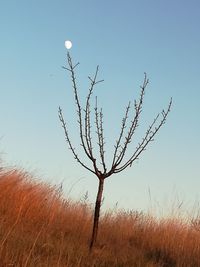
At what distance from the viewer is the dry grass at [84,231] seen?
289 inches

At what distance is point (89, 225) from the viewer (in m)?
10.2

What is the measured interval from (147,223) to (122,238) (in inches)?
67.2

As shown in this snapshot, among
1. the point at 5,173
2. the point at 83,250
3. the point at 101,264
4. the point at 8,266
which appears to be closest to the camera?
the point at 8,266

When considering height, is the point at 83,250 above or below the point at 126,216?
below

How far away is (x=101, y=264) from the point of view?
21.4ft

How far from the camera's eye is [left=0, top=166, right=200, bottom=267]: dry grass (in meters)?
7.34

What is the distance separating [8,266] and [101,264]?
6.57 ft

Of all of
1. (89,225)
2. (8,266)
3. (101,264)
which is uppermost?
(89,225)

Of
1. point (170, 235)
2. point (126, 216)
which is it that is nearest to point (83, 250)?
point (170, 235)

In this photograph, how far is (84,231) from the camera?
9.71 m

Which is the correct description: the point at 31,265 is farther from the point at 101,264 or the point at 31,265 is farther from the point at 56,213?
the point at 56,213

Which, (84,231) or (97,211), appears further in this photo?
(84,231)

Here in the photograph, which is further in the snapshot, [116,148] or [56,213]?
[56,213]

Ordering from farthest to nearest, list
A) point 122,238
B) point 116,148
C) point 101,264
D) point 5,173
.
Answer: point 5,173, point 122,238, point 116,148, point 101,264
